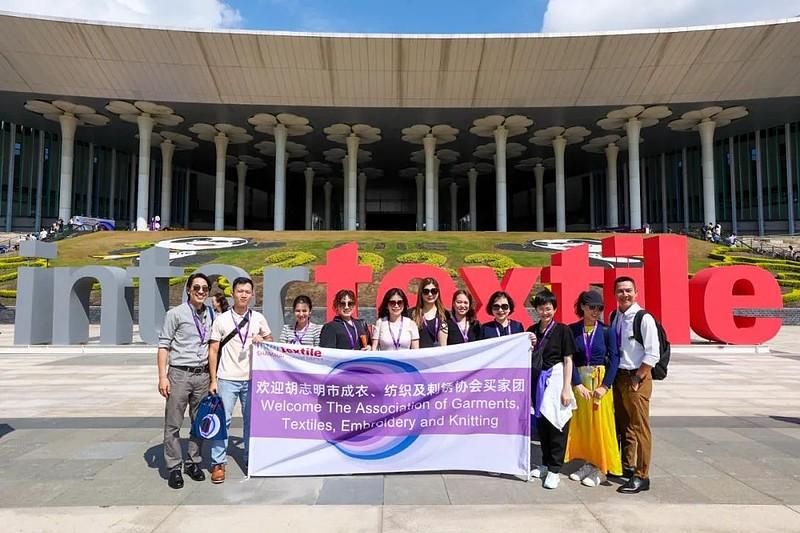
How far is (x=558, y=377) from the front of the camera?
15.5 ft

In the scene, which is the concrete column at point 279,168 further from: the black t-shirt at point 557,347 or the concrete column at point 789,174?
the concrete column at point 789,174

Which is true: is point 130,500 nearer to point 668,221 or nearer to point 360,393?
point 360,393

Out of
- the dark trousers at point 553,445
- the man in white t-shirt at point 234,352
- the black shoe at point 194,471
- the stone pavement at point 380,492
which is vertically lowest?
the stone pavement at point 380,492

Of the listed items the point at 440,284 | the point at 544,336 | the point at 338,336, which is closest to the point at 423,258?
the point at 440,284

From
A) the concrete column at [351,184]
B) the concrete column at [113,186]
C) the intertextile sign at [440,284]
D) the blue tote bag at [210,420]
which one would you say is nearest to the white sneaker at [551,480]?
the blue tote bag at [210,420]

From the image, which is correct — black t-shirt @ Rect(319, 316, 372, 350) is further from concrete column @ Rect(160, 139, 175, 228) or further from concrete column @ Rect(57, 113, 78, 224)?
concrete column @ Rect(160, 139, 175, 228)

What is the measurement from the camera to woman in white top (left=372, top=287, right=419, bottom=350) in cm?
513

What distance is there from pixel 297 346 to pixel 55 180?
50.9m

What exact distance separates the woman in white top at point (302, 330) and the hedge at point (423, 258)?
18.7 m

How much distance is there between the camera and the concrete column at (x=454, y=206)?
60625 millimetres

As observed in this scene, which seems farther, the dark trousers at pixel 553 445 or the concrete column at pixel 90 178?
the concrete column at pixel 90 178

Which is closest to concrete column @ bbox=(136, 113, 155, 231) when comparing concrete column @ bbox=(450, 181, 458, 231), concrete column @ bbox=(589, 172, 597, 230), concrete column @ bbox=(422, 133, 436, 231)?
concrete column @ bbox=(422, 133, 436, 231)

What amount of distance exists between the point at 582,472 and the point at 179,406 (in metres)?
3.79

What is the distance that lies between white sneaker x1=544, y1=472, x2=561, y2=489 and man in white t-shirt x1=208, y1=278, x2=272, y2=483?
2.80 m
